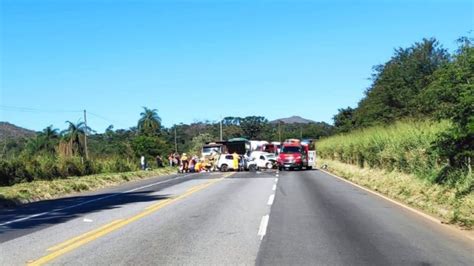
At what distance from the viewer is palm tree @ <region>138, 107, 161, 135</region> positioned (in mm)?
117438

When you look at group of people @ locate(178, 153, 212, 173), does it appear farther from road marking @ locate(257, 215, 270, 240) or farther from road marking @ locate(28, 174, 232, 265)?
road marking @ locate(257, 215, 270, 240)

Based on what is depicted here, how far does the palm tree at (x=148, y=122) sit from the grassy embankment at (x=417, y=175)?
8198 cm

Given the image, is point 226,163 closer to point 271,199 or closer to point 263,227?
point 271,199

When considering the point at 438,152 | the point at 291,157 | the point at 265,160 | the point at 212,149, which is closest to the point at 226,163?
the point at 265,160

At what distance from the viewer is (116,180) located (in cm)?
3659

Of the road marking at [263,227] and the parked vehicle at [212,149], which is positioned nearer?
the road marking at [263,227]

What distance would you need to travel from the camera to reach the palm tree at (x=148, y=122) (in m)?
117

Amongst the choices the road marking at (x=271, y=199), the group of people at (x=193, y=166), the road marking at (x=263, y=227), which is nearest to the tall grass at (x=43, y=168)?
the group of people at (x=193, y=166)

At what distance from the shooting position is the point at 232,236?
11258 millimetres

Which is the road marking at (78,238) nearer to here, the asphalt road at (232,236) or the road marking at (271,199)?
the asphalt road at (232,236)

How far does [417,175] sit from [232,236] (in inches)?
509

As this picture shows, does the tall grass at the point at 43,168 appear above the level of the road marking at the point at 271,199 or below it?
above

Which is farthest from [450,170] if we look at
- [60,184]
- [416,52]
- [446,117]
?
[416,52]

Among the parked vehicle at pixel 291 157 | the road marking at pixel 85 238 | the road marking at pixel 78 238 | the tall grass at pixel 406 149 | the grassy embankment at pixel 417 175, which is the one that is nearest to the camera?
the road marking at pixel 85 238
